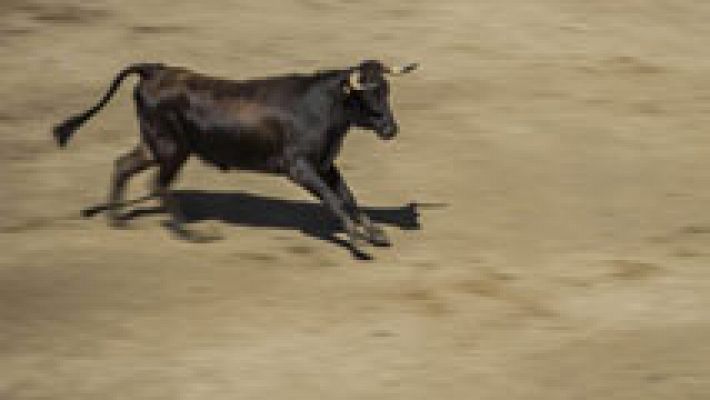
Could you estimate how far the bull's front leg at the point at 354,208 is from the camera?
1278 centimetres

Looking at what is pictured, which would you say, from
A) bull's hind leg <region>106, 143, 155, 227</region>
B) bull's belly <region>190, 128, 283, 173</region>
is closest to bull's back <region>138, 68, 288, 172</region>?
bull's belly <region>190, 128, 283, 173</region>

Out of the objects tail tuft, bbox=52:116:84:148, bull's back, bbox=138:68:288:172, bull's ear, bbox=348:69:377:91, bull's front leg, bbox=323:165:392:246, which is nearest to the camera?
bull's ear, bbox=348:69:377:91

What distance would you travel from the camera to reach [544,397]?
9953 mm

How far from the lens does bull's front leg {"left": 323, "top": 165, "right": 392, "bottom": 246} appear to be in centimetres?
1278

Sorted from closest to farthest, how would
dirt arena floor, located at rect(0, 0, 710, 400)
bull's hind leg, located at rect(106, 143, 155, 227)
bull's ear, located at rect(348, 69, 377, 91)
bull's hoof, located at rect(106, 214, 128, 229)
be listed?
dirt arena floor, located at rect(0, 0, 710, 400) → bull's ear, located at rect(348, 69, 377, 91) → bull's hoof, located at rect(106, 214, 128, 229) → bull's hind leg, located at rect(106, 143, 155, 227)

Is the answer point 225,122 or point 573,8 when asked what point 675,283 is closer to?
point 225,122

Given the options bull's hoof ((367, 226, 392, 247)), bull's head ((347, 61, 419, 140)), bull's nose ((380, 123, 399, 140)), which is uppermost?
bull's head ((347, 61, 419, 140))

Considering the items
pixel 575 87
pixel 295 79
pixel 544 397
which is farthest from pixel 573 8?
pixel 544 397

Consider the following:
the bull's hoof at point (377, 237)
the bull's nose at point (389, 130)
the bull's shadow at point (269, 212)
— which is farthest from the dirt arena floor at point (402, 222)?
the bull's nose at point (389, 130)

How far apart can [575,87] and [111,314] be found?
7.62 metres

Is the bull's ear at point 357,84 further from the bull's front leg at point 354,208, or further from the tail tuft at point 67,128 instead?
the tail tuft at point 67,128

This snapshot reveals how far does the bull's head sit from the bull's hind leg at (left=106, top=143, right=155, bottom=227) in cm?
186

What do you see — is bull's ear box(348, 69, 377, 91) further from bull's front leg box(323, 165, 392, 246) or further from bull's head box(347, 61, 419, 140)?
bull's front leg box(323, 165, 392, 246)

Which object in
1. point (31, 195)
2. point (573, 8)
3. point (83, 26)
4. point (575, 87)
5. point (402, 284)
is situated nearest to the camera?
point (402, 284)
